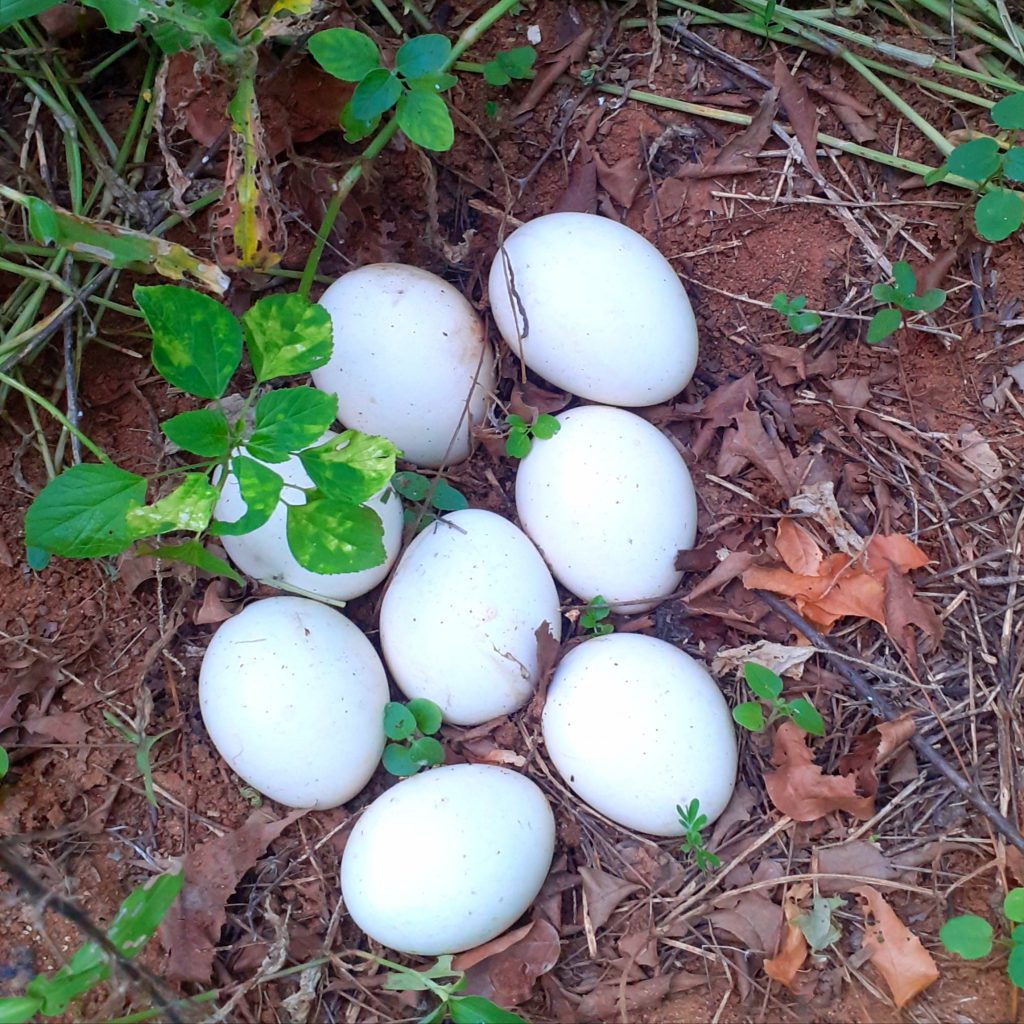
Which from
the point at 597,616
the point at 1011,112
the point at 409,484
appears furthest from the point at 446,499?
the point at 1011,112

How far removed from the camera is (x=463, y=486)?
4.81 ft

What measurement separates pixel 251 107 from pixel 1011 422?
3.92ft

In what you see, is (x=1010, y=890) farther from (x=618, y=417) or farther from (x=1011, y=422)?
(x=618, y=417)

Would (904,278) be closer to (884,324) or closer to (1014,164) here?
(884,324)

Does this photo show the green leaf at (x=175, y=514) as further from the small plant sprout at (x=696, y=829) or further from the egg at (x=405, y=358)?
the small plant sprout at (x=696, y=829)

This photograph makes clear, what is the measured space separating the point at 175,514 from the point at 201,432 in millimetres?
99

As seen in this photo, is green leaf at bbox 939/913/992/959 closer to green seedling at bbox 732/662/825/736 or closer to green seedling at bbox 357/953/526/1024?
green seedling at bbox 732/662/825/736

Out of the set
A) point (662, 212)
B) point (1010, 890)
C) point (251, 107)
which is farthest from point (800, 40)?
point (1010, 890)

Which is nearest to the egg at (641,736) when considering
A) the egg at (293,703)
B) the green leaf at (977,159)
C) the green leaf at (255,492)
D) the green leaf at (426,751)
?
the green leaf at (426,751)

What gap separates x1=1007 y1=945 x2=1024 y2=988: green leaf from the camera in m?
1.07

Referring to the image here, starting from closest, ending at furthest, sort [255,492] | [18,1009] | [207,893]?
[18,1009] → [255,492] → [207,893]

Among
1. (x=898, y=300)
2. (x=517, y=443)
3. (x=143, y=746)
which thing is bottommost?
(x=143, y=746)

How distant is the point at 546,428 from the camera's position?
1.36m

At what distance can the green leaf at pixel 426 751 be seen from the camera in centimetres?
129
